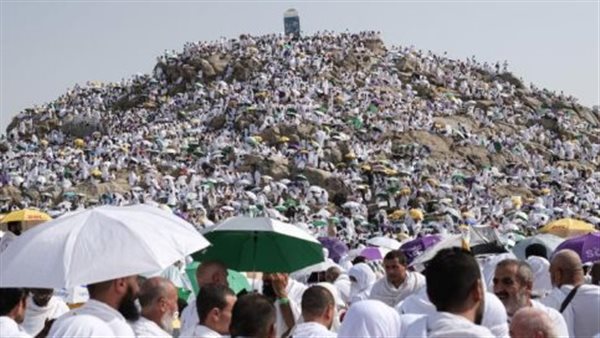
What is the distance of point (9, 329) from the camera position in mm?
5250

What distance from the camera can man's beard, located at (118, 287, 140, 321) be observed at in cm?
501

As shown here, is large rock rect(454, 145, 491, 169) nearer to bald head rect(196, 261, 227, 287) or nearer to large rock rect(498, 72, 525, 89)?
large rock rect(498, 72, 525, 89)

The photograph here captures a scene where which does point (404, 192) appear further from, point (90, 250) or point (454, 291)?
point (454, 291)

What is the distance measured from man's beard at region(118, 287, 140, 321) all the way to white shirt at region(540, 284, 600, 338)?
263cm

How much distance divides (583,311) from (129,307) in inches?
112

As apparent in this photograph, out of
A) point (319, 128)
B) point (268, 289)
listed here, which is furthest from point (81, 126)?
point (268, 289)

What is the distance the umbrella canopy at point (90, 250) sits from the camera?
16.6 ft

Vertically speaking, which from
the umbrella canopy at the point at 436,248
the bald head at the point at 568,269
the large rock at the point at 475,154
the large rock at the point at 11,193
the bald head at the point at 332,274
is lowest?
the large rock at the point at 475,154

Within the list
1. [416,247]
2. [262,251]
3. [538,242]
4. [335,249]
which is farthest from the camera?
[335,249]

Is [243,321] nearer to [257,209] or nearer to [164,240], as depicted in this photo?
[164,240]

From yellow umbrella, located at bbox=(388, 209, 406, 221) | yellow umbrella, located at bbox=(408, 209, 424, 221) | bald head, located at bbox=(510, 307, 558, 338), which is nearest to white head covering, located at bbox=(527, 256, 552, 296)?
bald head, located at bbox=(510, 307, 558, 338)

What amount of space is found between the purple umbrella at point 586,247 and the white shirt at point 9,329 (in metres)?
5.99

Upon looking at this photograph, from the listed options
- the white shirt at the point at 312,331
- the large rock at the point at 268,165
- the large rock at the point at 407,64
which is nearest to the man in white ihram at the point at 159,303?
the white shirt at the point at 312,331

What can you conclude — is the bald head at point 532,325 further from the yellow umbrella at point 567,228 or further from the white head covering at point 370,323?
the yellow umbrella at point 567,228
